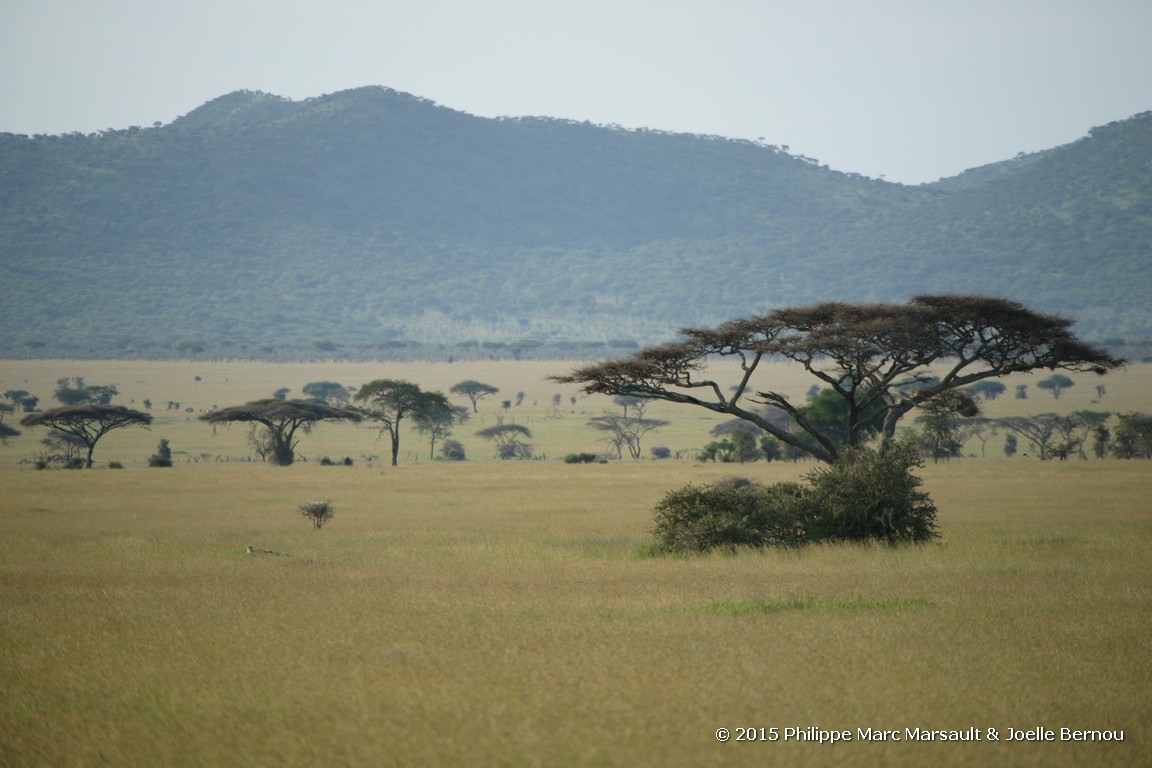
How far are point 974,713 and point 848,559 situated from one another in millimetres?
9575

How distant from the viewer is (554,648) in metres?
11.9

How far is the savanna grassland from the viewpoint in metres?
8.80

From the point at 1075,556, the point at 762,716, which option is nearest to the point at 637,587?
the point at 762,716

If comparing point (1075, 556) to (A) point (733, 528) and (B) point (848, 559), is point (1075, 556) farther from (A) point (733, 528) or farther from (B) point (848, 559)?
(A) point (733, 528)

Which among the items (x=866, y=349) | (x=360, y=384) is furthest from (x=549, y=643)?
(x=360, y=384)

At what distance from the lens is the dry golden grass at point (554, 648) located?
28.8 feet

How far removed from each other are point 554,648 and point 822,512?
10.4 metres

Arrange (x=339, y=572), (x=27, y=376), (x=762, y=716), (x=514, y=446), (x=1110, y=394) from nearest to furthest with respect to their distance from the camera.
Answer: (x=762, y=716) < (x=339, y=572) < (x=514, y=446) < (x=1110, y=394) < (x=27, y=376)

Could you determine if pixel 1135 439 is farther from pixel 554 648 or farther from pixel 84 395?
pixel 84 395

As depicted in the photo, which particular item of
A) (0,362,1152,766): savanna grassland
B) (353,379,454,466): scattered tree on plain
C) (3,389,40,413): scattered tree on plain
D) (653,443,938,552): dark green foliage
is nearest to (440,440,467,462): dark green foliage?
(353,379,454,466): scattered tree on plain

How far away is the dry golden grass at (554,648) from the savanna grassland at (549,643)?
4 centimetres

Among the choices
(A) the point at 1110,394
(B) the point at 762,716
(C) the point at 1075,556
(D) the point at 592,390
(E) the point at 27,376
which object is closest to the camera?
(B) the point at 762,716

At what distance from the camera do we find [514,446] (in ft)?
217

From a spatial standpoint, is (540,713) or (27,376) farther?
(27,376)
